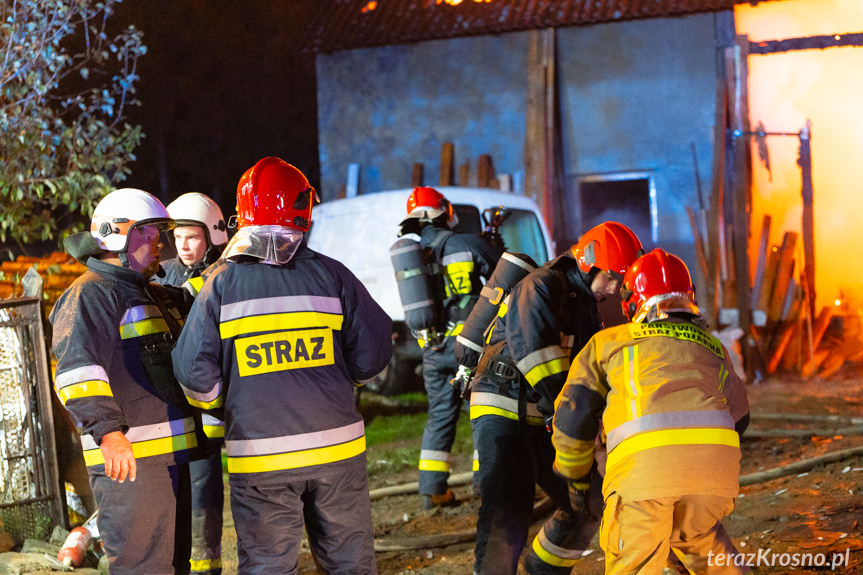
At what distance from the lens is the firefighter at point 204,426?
3.98 m

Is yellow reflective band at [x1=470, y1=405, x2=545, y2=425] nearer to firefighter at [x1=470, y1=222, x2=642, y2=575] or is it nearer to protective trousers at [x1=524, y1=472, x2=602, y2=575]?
firefighter at [x1=470, y1=222, x2=642, y2=575]

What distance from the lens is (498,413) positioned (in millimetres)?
4133

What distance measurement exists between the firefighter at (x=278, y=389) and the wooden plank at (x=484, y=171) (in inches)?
379

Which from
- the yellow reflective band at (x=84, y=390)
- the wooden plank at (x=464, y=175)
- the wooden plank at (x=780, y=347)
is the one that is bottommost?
the wooden plank at (x=780, y=347)

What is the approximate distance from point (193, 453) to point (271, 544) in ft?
2.34

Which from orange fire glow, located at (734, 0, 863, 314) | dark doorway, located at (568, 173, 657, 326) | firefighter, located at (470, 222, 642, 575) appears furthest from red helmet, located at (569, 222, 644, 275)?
dark doorway, located at (568, 173, 657, 326)

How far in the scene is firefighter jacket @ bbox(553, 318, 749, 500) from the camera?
9.88 ft

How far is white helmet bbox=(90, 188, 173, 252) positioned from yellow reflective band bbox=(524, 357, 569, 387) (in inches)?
70.7

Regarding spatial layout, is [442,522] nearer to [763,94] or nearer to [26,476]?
[26,476]

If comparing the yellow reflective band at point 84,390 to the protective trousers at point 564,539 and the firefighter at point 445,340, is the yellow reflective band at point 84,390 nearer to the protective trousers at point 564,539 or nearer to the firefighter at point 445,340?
the protective trousers at point 564,539

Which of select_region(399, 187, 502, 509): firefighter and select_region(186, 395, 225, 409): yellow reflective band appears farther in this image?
select_region(399, 187, 502, 509): firefighter

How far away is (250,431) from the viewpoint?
3.20 meters

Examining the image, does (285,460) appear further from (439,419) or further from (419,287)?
(419,287)

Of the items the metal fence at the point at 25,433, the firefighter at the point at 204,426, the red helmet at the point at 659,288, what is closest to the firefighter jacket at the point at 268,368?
the firefighter at the point at 204,426
